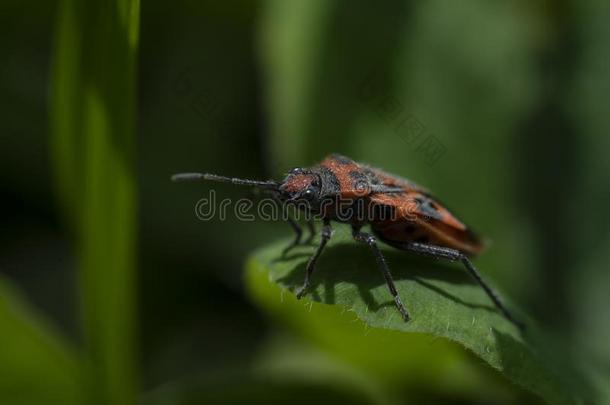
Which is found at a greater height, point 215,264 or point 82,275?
point 82,275

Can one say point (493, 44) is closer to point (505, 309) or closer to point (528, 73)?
point (528, 73)

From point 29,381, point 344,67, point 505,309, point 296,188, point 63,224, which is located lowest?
point 29,381

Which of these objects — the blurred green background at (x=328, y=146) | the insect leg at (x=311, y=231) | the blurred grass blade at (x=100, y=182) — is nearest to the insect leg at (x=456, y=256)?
the insect leg at (x=311, y=231)

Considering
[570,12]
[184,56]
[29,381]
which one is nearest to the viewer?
[29,381]

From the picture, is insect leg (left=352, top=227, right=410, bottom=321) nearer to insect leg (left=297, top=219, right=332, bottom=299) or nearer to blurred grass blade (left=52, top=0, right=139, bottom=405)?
insect leg (left=297, top=219, right=332, bottom=299)

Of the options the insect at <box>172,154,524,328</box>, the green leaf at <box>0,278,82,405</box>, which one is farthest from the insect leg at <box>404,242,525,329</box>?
the green leaf at <box>0,278,82,405</box>

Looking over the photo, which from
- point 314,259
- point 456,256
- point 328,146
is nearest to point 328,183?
point 314,259

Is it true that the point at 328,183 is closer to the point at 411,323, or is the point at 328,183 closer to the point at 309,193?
the point at 309,193

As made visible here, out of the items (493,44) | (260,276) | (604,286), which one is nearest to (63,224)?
(260,276)

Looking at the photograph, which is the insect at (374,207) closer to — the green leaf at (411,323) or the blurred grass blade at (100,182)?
the green leaf at (411,323)
